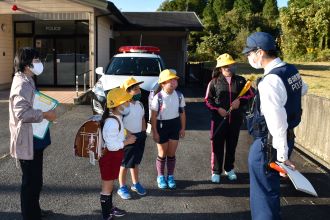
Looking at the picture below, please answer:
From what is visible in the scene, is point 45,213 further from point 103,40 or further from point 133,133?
point 103,40

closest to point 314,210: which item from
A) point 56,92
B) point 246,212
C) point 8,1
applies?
point 246,212

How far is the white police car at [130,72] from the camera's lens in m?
8.85

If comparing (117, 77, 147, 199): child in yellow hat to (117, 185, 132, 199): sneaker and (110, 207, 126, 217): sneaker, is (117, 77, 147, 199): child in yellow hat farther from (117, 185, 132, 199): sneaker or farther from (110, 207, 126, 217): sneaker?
(110, 207, 126, 217): sneaker

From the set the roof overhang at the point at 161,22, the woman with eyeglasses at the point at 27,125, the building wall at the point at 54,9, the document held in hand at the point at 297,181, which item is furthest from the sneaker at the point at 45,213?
the roof overhang at the point at 161,22

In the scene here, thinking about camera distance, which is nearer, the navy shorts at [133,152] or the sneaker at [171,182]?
the navy shorts at [133,152]

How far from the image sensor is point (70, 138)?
328 inches

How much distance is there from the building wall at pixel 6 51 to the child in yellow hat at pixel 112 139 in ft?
45.5

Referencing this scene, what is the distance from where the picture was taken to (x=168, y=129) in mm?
5246

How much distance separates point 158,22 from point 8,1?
8.80 m

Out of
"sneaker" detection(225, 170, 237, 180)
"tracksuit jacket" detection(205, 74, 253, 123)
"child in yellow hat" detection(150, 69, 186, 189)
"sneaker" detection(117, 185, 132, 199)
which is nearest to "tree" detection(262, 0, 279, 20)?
"tracksuit jacket" detection(205, 74, 253, 123)

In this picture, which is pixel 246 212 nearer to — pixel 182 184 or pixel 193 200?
pixel 193 200

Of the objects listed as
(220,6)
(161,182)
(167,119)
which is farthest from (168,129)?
(220,6)

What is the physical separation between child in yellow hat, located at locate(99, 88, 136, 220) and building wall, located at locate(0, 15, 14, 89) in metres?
13.9

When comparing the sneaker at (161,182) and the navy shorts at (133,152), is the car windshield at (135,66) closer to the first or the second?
the sneaker at (161,182)
